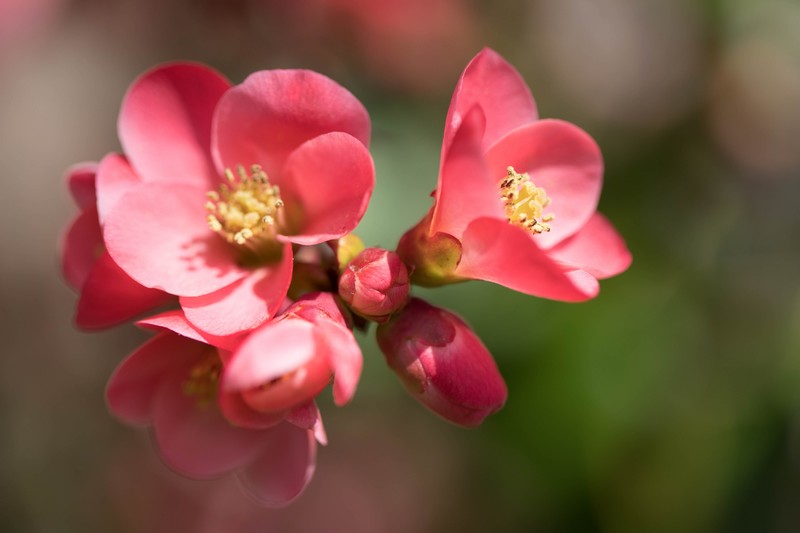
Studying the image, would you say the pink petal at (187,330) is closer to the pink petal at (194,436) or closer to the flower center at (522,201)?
the pink petal at (194,436)

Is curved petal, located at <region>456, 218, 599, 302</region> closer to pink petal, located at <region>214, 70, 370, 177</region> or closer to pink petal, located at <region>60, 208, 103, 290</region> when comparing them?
pink petal, located at <region>214, 70, 370, 177</region>

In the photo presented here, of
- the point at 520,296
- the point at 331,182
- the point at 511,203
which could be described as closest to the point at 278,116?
the point at 331,182

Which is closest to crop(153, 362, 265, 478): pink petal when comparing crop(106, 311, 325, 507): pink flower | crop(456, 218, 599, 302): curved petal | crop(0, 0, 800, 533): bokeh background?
crop(106, 311, 325, 507): pink flower

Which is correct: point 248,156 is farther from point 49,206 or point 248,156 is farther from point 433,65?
point 49,206

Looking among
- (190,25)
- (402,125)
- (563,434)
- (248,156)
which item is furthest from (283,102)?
(190,25)

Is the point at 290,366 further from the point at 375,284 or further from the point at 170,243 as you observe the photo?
the point at 170,243

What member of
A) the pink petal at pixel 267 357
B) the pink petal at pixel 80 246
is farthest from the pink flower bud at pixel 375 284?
the pink petal at pixel 80 246
